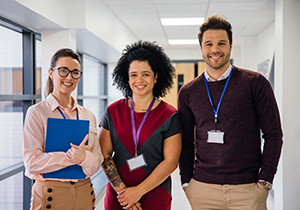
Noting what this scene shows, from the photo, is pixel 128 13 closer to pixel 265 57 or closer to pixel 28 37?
pixel 28 37

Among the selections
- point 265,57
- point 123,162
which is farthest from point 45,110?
point 265,57

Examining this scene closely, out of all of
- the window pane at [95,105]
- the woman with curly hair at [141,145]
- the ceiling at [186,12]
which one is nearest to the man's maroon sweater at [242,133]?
the woman with curly hair at [141,145]

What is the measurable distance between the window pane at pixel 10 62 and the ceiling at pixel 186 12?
169 cm

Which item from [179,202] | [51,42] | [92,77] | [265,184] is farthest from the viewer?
[92,77]

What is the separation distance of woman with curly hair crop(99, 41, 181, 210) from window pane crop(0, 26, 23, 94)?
1643mm

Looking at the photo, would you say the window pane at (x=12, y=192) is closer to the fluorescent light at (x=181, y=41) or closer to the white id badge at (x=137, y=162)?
the white id badge at (x=137, y=162)

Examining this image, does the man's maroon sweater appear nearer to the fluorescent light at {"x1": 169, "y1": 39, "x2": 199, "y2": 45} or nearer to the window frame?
the window frame

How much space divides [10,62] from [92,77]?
9.94 ft

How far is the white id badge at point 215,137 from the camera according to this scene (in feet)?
5.74

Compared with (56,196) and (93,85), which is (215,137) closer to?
(56,196)

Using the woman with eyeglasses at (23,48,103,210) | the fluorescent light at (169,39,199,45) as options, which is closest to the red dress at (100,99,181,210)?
the woman with eyeglasses at (23,48,103,210)

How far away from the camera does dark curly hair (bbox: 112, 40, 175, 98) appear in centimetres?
191

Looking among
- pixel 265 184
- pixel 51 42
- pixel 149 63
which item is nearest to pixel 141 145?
pixel 149 63

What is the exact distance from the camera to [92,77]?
19.7ft
